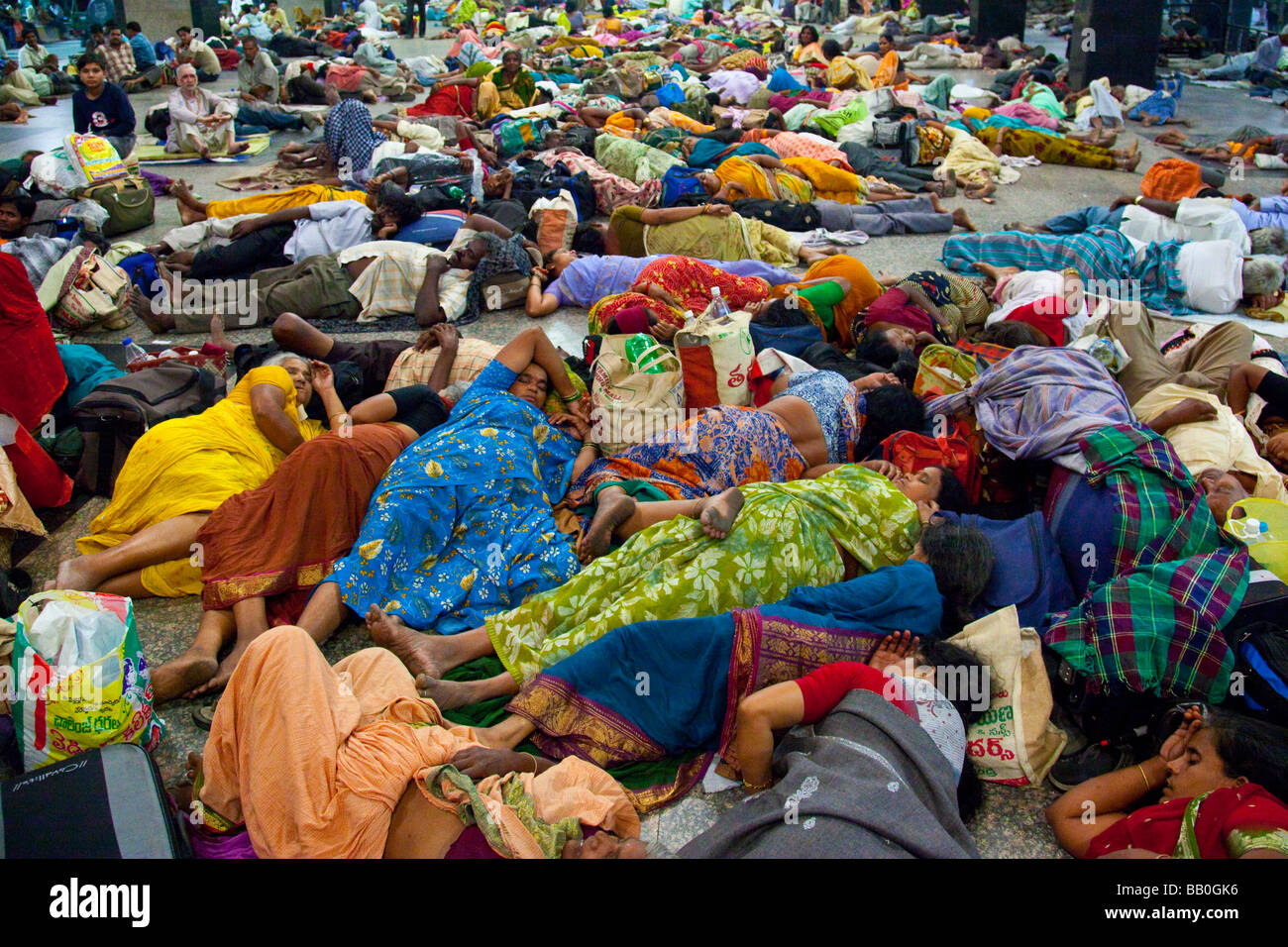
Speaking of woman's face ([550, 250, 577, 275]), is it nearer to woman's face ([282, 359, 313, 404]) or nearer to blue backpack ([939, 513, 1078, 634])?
woman's face ([282, 359, 313, 404])

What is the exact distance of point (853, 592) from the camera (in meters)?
2.72

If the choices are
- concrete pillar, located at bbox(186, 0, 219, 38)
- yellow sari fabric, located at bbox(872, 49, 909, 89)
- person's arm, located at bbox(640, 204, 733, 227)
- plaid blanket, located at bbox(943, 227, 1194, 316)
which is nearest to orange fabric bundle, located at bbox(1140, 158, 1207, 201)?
plaid blanket, located at bbox(943, 227, 1194, 316)

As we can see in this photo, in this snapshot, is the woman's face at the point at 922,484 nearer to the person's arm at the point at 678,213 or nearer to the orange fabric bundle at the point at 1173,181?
the person's arm at the point at 678,213

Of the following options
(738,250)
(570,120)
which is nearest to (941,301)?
(738,250)

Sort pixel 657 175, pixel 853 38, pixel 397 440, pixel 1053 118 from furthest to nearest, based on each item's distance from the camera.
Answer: pixel 853 38
pixel 1053 118
pixel 657 175
pixel 397 440

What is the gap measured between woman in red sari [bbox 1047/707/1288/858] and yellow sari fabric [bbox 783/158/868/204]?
5.80m

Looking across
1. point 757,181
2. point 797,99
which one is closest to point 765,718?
point 757,181

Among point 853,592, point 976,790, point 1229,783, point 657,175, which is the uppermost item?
point 657,175

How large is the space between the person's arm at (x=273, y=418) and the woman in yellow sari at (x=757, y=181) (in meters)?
4.27

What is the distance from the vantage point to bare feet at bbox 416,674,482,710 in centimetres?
264

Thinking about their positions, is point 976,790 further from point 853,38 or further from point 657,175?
point 853,38

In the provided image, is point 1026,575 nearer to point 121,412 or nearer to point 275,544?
point 275,544

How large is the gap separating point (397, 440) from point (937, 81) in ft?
33.1

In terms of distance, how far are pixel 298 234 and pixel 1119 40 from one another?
11.3 m
